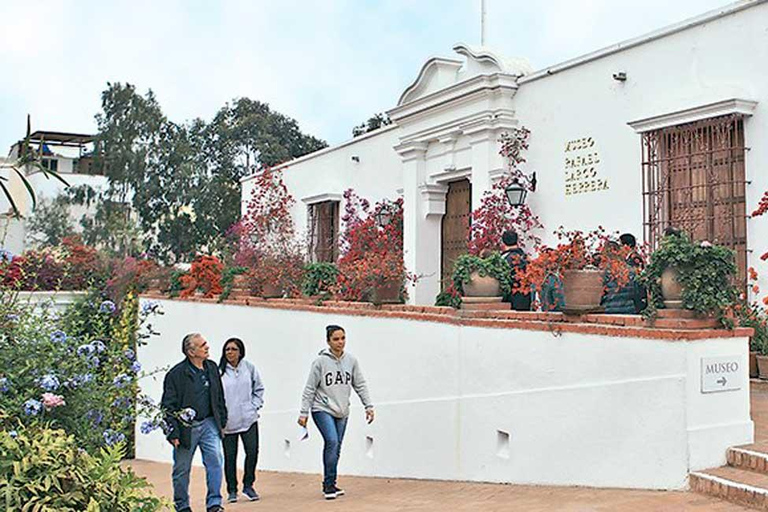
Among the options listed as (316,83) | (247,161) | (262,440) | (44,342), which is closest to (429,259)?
(262,440)

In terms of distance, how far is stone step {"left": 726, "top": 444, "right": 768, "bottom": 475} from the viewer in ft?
17.8

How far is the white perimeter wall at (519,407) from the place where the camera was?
224 inches

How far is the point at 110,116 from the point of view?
32.9 meters

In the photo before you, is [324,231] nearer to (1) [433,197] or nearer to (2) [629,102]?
(1) [433,197]

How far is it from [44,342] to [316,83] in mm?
20557

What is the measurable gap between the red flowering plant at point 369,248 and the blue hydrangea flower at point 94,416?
5.19m

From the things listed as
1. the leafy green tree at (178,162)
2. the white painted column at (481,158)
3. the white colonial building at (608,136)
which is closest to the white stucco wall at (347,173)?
the white colonial building at (608,136)

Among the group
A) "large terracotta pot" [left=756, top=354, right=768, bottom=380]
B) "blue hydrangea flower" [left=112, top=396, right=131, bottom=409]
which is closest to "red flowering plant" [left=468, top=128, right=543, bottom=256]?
"large terracotta pot" [left=756, top=354, right=768, bottom=380]

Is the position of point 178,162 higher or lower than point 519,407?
higher

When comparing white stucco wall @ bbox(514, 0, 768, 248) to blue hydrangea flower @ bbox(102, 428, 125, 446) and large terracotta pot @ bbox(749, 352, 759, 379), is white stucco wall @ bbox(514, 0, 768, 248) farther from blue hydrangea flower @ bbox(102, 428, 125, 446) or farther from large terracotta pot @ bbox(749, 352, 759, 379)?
blue hydrangea flower @ bbox(102, 428, 125, 446)

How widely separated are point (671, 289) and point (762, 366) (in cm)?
302

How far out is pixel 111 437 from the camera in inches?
178

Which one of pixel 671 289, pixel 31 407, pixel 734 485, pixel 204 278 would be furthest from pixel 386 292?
pixel 204 278

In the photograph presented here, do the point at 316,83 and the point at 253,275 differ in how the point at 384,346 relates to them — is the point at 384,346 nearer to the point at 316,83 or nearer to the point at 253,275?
the point at 253,275
